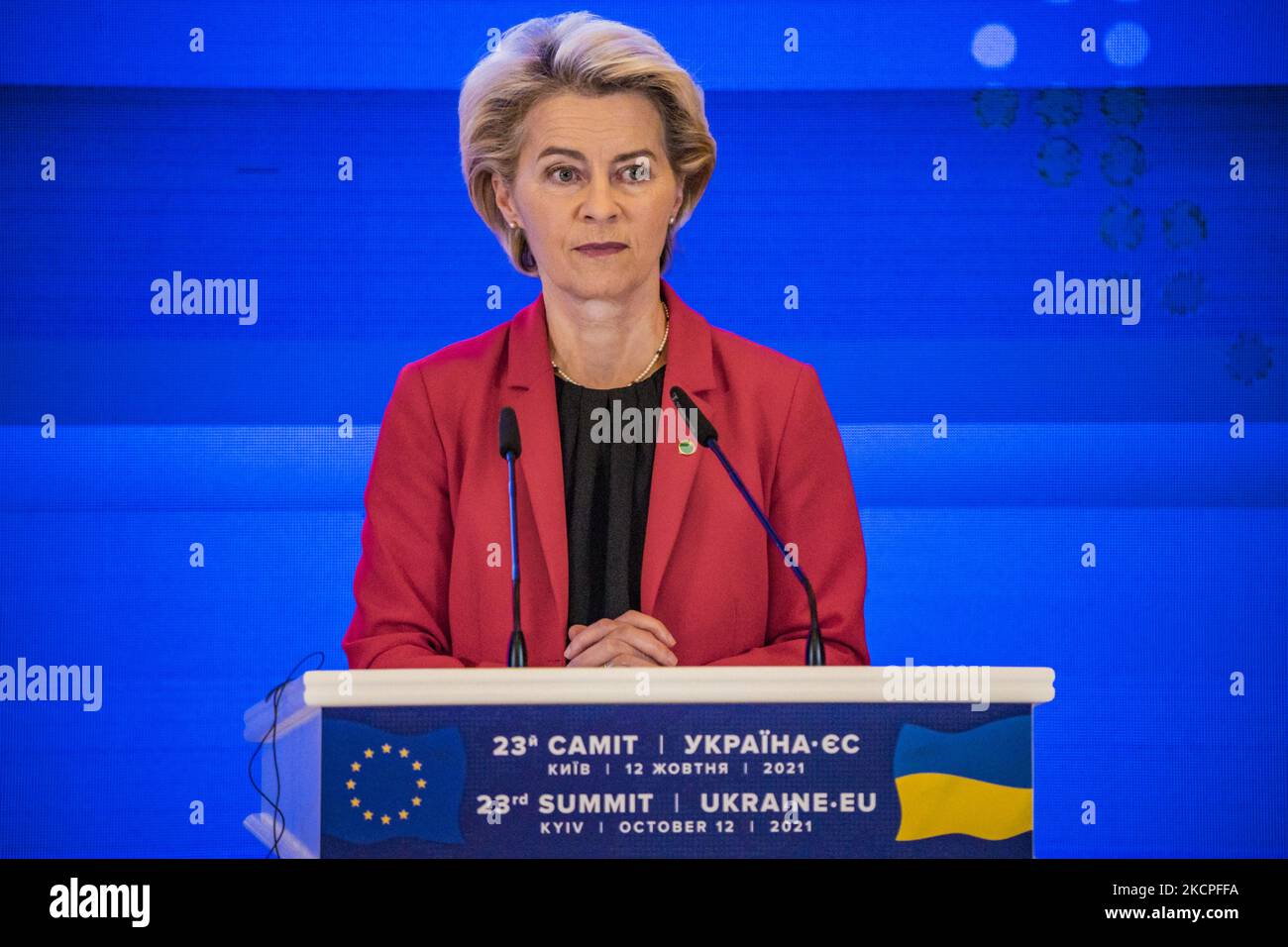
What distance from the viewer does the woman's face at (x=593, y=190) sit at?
3.04 m

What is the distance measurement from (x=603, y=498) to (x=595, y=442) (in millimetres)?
111

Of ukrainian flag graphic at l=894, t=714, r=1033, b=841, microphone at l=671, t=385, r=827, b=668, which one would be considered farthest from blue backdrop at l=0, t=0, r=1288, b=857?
ukrainian flag graphic at l=894, t=714, r=1033, b=841

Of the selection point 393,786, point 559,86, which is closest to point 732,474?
point 393,786

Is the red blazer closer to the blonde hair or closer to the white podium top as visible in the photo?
the blonde hair

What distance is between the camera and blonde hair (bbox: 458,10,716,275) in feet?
10.1

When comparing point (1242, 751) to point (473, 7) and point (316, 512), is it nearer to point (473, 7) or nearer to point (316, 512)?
point (316, 512)

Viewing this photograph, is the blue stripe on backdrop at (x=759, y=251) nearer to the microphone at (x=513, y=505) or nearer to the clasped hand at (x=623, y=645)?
the microphone at (x=513, y=505)

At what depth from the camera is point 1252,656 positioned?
3.88 metres

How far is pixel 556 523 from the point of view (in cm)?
291

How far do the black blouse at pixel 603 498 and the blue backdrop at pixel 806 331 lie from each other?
840mm
